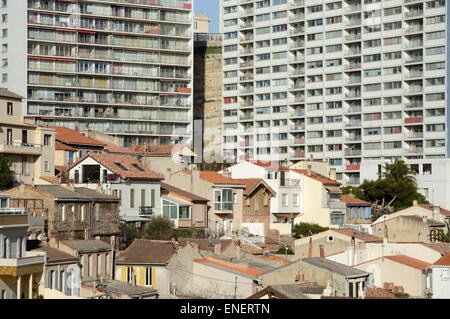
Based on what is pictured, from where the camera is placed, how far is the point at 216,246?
53062 millimetres

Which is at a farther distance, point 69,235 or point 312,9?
point 312,9

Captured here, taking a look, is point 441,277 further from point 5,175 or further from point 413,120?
point 413,120

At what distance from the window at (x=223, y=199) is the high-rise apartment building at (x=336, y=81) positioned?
53.5 metres

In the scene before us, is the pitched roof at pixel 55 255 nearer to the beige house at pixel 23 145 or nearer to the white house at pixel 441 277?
the white house at pixel 441 277

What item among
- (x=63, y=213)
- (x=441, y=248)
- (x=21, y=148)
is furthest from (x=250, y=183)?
(x=63, y=213)

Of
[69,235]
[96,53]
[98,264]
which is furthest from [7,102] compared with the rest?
[96,53]

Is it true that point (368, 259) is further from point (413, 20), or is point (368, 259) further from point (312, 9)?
point (312, 9)

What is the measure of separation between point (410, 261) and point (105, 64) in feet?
269

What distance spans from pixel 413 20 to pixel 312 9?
16.4 metres

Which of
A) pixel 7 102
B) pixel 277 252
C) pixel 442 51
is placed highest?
pixel 442 51


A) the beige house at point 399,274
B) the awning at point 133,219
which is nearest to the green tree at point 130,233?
the awning at point 133,219

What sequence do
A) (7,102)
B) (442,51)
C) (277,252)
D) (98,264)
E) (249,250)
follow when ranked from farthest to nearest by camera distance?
1. (442,51)
2. (7,102)
3. (277,252)
4. (249,250)
5. (98,264)

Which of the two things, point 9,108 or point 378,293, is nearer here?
point 378,293

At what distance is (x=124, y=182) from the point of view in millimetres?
67938
